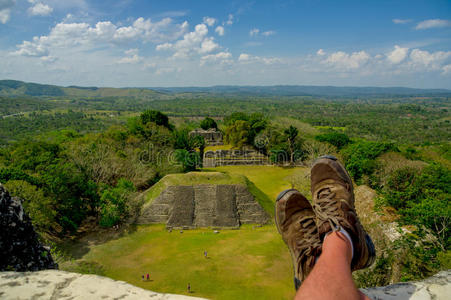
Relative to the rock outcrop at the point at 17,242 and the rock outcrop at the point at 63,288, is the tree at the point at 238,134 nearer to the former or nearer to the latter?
the rock outcrop at the point at 17,242

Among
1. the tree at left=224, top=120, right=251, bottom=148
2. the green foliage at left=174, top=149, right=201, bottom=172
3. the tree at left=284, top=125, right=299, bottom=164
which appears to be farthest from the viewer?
the tree at left=224, top=120, right=251, bottom=148

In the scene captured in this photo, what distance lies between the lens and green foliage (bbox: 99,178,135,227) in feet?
61.4

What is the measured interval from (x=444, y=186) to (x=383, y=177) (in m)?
6.03

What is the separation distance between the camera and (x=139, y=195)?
22.5 meters

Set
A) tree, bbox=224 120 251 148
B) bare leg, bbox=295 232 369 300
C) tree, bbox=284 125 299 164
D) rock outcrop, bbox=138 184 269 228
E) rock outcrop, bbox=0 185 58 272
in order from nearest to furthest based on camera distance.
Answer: bare leg, bbox=295 232 369 300, rock outcrop, bbox=0 185 58 272, rock outcrop, bbox=138 184 269 228, tree, bbox=284 125 299 164, tree, bbox=224 120 251 148

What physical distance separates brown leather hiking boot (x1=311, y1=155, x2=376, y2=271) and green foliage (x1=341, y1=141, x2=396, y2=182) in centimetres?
2390

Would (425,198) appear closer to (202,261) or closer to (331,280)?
(202,261)

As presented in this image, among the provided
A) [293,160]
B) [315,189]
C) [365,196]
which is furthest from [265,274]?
[293,160]

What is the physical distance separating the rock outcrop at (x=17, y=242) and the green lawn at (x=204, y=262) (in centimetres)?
1010

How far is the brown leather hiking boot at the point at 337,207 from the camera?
3232mm

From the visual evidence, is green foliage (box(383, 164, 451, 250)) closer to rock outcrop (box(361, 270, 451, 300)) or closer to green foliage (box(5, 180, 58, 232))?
rock outcrop (box(361, 270, 451, 300))

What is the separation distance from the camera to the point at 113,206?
63.0ft

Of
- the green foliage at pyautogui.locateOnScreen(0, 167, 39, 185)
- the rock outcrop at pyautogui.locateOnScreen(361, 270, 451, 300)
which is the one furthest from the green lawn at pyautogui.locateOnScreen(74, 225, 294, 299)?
the rock outcrop at pyautogui.locateOnScreen(361, 270, 451, 300)

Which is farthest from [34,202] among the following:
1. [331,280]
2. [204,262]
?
[331,280]
